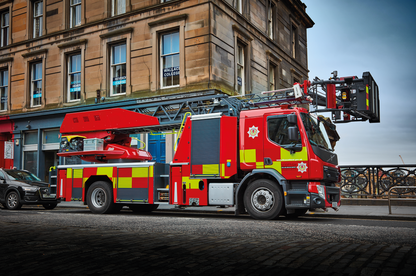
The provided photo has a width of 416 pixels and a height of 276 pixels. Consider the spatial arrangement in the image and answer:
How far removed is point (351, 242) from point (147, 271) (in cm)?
353

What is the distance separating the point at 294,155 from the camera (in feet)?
34.1

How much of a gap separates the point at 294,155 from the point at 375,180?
21.3 feet

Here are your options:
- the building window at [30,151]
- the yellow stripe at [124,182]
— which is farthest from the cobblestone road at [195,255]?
the building window at [30,151]

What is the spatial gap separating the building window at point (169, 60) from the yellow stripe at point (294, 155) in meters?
9.27

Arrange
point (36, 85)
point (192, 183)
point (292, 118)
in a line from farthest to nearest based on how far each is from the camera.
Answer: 1. point (36, 85)
2. point (192, 183)
3. point (292, 118)

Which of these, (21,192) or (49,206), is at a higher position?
(21,192)

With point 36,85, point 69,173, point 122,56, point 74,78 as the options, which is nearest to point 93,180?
point 69,173

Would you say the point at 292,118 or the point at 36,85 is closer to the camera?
the point at 292,118

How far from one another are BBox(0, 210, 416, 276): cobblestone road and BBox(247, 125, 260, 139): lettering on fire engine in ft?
13.8

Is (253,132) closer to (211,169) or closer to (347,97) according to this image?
(211,169)

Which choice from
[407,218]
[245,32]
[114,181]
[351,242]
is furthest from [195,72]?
[351,242]

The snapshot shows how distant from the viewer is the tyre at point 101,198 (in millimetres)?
13078

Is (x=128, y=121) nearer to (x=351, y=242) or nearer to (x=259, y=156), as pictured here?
(x=259, y=156)

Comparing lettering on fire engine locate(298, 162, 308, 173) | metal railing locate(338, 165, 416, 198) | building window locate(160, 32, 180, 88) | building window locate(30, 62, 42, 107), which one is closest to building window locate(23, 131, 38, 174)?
building window locate(30, 62, 42, 107)
